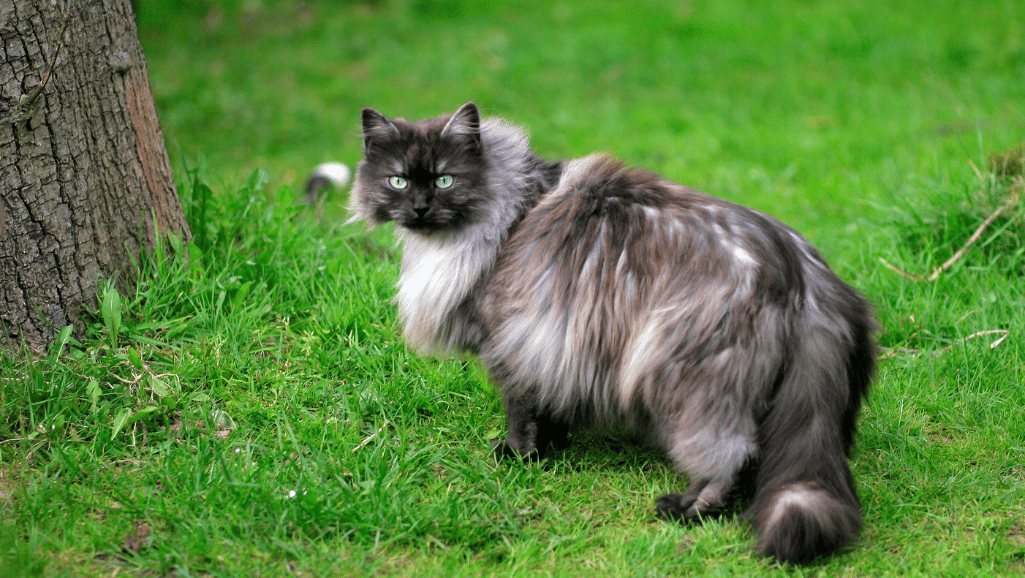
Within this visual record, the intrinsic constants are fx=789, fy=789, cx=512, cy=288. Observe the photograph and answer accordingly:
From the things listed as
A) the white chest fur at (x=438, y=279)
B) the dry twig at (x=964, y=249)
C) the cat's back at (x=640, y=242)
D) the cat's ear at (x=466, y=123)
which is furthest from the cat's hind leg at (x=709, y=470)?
the dry twig at (x=964, y=249)

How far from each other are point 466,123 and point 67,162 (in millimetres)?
1517

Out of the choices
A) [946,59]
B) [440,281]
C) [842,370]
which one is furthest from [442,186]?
[946,59]

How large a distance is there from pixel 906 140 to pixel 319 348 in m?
4.78

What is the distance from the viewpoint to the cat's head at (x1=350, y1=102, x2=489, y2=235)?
290cm

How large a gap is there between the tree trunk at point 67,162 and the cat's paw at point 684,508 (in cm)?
230

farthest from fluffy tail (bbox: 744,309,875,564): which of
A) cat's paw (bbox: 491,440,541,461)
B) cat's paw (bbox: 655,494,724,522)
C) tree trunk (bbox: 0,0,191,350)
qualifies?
tree trunk (bbox: 0,0,191,350)

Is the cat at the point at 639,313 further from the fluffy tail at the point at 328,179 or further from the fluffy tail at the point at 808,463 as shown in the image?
the fluffy tail at the point at 328,179

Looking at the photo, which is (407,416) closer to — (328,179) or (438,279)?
(438,279)

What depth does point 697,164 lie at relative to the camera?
19.7 ft

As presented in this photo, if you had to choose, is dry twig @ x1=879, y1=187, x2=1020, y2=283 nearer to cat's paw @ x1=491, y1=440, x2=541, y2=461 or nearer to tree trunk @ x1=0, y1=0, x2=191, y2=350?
cat's paw @ x1=491, y1=440, x2=541, y2=461

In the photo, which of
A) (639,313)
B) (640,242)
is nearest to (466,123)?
(640,242)

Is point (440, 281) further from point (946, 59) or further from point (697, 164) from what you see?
point (946, 59)

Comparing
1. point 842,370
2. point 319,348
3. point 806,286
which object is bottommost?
point 319,348

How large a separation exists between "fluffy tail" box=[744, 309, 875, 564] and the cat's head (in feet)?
4.11
